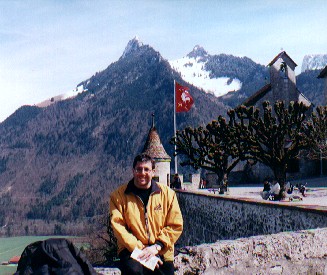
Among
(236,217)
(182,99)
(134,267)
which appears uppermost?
(182,99)

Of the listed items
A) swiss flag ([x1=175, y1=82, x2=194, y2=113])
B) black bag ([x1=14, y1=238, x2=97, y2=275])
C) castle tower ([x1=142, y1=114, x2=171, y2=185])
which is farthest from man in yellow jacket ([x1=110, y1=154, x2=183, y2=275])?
swiss flag ([x1=175, y1=82, x2=194, y2=113])

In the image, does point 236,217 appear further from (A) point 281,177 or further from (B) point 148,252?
(B) point 148,252

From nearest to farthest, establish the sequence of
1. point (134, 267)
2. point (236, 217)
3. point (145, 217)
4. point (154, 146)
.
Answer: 1. point (134, 267)
2. point (145, 217)
3. point (236, 217)
4. point (154, 146)

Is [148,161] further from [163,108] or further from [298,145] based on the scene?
[163,108]

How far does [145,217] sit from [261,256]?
1686mm

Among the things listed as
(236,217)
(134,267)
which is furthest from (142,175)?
(236,217)

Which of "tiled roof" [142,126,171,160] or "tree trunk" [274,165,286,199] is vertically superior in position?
"tiled roof" [142,126,171,160]

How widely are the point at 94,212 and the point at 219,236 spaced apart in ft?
425

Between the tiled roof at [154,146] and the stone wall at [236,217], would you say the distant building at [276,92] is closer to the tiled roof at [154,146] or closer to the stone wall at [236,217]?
the tiled roof at [154,146]

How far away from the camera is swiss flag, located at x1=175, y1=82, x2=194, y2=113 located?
3159cm

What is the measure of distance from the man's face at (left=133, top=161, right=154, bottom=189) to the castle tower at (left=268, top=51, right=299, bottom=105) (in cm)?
3571

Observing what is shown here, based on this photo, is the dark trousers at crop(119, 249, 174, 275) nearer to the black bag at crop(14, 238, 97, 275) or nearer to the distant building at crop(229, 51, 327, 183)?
the black bag at crop(14, 238, 97, 275)

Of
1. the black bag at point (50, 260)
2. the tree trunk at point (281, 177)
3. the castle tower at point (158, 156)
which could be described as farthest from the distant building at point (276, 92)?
the black bag at point (50, 260)

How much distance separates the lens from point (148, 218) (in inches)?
153
